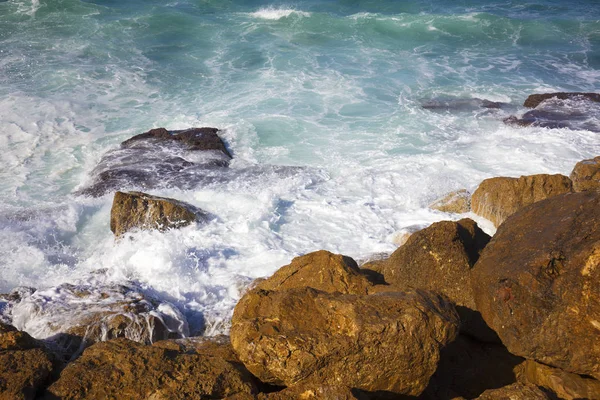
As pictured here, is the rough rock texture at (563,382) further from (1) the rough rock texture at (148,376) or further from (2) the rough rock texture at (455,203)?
(2) the rough rock texture at (455,203)

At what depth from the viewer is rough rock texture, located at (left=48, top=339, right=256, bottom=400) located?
3.47m

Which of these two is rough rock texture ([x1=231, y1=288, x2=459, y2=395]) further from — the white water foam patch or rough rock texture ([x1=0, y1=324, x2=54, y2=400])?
the white water foam patch

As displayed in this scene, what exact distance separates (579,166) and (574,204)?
338 cm

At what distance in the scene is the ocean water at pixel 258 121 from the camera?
24.7 ft

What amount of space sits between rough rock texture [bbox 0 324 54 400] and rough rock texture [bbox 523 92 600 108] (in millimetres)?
13819

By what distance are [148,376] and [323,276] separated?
1.87 meters

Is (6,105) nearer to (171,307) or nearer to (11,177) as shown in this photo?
(11,177)

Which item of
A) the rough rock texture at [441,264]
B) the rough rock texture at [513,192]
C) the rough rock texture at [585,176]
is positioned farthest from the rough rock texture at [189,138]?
the rough rock texture at [441,264]

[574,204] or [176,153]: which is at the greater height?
[574,204]

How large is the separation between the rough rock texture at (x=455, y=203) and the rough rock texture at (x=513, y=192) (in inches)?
17.9

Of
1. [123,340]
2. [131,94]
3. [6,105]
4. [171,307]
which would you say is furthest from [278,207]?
[6,105]

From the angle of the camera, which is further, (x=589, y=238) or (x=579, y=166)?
(x=579, y=166)

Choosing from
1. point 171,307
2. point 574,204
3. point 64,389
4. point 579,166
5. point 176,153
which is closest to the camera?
point 64,389

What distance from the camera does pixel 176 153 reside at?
1127 cm
